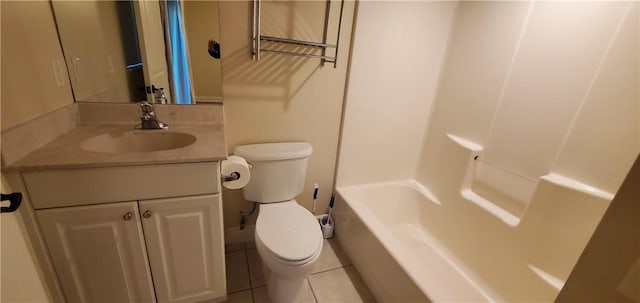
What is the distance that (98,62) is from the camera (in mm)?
1212

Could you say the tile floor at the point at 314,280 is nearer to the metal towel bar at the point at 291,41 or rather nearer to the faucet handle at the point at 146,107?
the faucet handle at the point at 146,107

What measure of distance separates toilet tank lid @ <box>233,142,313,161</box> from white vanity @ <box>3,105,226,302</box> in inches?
9.5

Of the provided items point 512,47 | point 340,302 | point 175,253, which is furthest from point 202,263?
point 512,47

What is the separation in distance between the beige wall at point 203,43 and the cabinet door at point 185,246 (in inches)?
24.5

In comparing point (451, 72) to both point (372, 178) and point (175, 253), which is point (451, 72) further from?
point (175, 253)

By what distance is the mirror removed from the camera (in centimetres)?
116

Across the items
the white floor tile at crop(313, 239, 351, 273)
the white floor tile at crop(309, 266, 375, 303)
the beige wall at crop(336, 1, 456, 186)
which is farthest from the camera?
the white floor tile at crop(313, 239, 351, 273)

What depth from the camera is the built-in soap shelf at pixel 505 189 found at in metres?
1.13

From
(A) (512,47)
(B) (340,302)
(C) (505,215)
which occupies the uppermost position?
(A) (512,47)

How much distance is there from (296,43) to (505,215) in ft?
4.91

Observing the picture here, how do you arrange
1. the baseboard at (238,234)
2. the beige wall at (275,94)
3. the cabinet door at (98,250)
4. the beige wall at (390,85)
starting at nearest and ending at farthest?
1. the cabinet door at (98,250)
2. the beige wall at (275,94)
3. the beige wall at (390,85)
4. the baseboard at (238,234)

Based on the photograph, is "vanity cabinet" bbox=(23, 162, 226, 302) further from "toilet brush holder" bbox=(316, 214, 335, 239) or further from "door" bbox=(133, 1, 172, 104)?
"toilet brush holder" bbox=(316, 214, 335, 239)

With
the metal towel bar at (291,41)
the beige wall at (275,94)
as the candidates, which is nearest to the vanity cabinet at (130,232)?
the beige wall at (275,94)

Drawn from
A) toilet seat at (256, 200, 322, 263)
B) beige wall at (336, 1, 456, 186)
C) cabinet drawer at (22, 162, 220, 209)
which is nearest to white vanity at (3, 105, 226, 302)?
cabinet drawer at (22, 162, 220, 209)
